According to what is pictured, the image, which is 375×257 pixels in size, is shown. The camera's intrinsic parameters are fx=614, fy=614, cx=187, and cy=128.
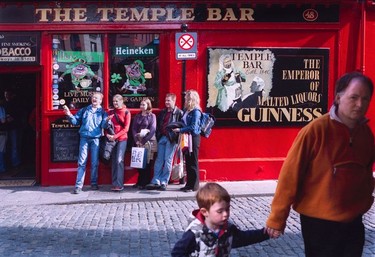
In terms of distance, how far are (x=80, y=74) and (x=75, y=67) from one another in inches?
6.1

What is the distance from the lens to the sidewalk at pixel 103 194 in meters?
9.85

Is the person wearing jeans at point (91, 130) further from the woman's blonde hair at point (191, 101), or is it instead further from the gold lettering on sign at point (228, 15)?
the gold lettering on sign at point (228, 15)

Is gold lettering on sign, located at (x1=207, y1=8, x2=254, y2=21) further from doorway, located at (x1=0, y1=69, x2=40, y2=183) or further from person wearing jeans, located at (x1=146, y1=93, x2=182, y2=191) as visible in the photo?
doorway, located at (x1=0, y1=69, x2=40, y2=183)

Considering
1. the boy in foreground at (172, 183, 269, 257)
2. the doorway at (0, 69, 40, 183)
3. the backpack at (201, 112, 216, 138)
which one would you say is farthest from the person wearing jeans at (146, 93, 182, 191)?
the boy in foreground at (172, 183, 269, 257)

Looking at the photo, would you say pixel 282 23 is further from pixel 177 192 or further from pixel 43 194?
pixel 43 194

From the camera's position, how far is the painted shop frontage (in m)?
11.1

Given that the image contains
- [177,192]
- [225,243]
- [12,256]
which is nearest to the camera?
[225,243]

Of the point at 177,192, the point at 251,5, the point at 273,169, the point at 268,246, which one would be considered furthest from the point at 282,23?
the point at 268,246

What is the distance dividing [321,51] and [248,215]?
4.43 m

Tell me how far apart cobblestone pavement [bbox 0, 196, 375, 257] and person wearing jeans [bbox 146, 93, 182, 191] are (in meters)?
0.94

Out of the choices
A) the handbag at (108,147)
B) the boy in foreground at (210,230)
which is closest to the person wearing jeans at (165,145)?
the handbag at (108,147)

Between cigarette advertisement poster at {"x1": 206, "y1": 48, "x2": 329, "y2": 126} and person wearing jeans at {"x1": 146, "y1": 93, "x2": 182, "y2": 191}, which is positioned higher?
cigarette advertisement poster at {"x1": 206, "y1": 48, "x2": 329, "y2": 126}

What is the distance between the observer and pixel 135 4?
36.4 ft

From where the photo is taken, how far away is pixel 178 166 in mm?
10578
